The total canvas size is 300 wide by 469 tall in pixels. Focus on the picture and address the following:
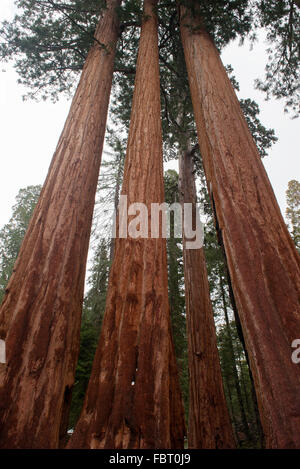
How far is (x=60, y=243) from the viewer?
206cm

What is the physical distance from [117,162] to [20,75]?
21.1ft

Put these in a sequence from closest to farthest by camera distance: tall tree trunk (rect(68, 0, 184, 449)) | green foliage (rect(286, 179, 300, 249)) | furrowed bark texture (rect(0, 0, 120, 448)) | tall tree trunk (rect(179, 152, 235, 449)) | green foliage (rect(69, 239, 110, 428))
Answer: tall tree trunk (rect(68, 0, 184, 449)), furrowed bark texture (rect(0, 0, 120, 448)), tall tree trunk (rect(179, 152, 235, 449)), green foliage (rect(69, 239, 110, 428)), green foliage (rect(286, 179, 300, 249))

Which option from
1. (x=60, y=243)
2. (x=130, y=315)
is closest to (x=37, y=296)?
(x=60, y=243)

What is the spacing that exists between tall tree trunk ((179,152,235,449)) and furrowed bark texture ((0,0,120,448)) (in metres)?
3.10

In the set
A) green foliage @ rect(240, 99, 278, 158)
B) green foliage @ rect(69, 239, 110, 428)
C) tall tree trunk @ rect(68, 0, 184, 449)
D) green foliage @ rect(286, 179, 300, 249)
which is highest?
green foliage @ rect(286, 179, 300, 249)

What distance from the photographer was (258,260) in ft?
5.42

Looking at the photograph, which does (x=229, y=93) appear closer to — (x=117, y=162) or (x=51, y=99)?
(x=51, y=99)

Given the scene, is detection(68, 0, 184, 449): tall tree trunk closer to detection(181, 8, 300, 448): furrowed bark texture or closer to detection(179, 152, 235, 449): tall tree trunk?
detection(181, 8, 300, 448): furrowed bark texture

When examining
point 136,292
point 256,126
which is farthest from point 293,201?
point 136,292

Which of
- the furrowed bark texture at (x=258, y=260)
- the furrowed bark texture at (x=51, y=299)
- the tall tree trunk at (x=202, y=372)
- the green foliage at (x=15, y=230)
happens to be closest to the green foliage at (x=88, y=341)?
the tall tree trunk at (x=202, y=372)

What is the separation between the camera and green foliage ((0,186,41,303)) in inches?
Result: 635

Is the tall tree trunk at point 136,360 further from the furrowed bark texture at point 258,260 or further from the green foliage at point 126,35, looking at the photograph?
the green foliage at point 126,35

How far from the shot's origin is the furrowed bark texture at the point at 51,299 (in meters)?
1.42

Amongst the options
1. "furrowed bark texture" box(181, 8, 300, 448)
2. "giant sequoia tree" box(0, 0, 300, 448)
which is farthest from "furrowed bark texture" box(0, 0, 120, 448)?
"furrowed bark texture" box(181, 8, 300, 448)
